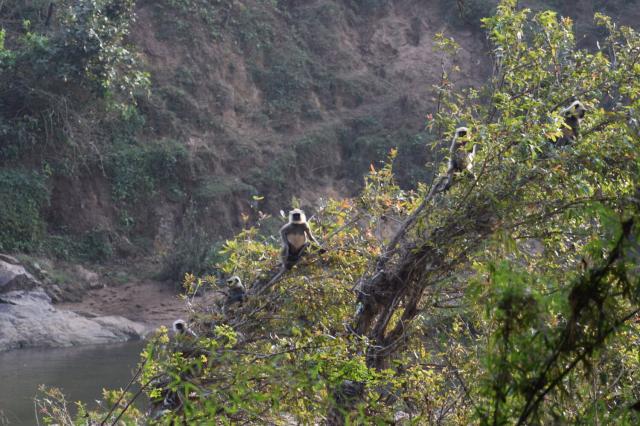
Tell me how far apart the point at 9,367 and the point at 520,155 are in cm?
1088

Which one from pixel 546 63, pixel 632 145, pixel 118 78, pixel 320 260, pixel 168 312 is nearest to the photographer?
pixel 632 145

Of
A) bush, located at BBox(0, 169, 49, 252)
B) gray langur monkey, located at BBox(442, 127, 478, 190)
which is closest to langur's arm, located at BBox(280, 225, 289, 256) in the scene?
gray langur monkey, located at BBox(442, 127, 478, 190)

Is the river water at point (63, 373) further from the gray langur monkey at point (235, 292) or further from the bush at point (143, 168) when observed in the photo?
the gray langur monkey at point (235, 292)

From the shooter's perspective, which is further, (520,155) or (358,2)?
(358,2)

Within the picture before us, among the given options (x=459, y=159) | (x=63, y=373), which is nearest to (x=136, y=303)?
(x=63, y=373)

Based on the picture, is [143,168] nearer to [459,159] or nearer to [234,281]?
[234,281]

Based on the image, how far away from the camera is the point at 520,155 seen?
4434 mm

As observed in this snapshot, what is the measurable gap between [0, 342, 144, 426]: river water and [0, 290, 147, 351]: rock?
0.82 feet

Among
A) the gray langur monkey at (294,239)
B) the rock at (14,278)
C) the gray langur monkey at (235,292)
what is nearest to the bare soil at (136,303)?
the rock at (14,278)

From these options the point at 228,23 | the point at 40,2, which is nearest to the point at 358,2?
the point at 228,23

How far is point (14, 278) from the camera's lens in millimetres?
15523

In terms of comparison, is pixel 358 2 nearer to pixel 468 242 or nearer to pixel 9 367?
pixel 9 367

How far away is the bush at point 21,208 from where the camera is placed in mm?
17422

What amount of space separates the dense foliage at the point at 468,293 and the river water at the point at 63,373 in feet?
22.0
